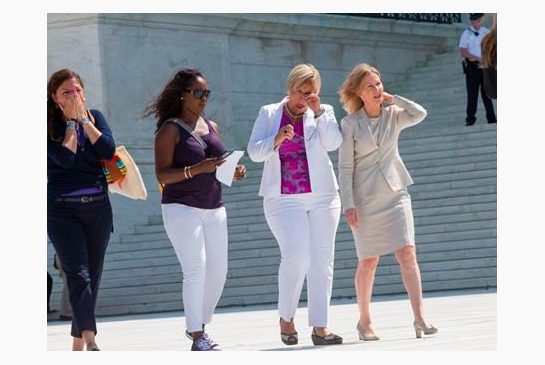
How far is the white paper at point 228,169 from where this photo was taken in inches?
347

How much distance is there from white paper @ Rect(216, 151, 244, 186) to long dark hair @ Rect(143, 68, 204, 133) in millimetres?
478

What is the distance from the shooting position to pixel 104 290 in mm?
16594

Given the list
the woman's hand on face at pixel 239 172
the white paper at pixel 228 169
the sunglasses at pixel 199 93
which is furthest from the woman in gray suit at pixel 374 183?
the sunglasses at pixel 199 93

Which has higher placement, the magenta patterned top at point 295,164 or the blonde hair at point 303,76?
the blonde hair at point 303,76

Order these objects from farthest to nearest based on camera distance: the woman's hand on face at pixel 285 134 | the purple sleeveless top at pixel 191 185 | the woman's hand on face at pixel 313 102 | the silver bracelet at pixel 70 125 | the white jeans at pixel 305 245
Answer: the woman's hand on face at pixel 313 102, the white jeans at pixel 305 245, the woman's hand on face at pixel 285 134, the purple sleeveless top at pixel 191 185, the silver bracelet at pixel 70 125

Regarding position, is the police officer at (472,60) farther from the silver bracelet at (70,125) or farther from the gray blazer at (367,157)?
the silver bracelet at (70,125)

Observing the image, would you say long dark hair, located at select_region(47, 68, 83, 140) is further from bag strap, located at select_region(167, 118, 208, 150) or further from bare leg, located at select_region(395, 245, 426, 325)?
bare leg, located at select_region(395, 245, 426, 325)

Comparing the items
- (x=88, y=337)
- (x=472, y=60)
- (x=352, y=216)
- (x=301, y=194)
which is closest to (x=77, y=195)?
(x=88, y=337)

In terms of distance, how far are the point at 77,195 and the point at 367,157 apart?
82.0 inches

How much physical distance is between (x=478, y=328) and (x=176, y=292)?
266 inches

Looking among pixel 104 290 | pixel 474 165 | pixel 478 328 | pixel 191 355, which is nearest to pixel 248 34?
pixel 474 165


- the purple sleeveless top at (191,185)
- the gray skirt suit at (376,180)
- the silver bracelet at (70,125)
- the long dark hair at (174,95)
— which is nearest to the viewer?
the silver bracelet at (70,125)

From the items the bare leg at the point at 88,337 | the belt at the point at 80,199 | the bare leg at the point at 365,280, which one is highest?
the belt at the point at 80,199

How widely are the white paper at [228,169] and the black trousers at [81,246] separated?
0.71 metres
